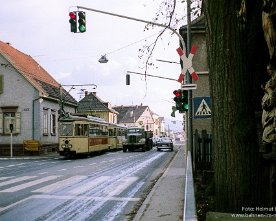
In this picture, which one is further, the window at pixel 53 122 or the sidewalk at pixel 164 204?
the window at pixel 53 122

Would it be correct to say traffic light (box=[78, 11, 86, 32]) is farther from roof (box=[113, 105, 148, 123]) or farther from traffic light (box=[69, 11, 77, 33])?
roof (box=[113, 105, 148, 123])

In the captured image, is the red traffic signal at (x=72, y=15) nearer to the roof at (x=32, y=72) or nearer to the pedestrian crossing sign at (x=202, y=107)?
the pedestrian crossing sign at (x=202, y=107)

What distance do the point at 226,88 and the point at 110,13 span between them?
A: 1219 cm

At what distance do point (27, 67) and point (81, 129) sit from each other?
15814mm

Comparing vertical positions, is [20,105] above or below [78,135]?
above

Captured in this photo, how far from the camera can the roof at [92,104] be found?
270ft

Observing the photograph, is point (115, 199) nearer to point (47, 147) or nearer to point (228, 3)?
point (228, 3)

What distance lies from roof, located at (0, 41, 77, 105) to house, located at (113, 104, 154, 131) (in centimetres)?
6439

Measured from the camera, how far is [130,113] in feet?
384

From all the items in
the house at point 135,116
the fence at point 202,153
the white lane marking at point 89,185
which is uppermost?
the house at point 135,116

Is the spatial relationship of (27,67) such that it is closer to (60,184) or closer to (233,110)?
(60,184)

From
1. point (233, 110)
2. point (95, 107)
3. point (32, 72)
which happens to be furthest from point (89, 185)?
point (95, 107)

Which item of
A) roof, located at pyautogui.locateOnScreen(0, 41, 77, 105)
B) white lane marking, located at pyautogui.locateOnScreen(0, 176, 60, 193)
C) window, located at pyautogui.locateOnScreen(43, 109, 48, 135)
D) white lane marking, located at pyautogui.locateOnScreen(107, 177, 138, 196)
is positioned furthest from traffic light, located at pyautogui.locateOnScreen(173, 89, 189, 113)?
window, located at pyautogui.locateOnScreen(43, 109, 48, 135)

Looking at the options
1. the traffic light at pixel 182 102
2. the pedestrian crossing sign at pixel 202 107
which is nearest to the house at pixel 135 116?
the traffic light at pixel 182 102
